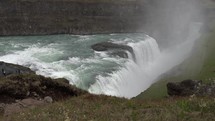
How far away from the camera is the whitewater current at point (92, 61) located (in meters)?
34.3

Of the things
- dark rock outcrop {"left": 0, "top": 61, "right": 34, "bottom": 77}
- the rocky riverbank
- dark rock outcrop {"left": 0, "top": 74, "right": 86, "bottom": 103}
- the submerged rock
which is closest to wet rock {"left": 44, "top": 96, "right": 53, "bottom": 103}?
the rocky riverbank

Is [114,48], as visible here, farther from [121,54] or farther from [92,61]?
[92,61]

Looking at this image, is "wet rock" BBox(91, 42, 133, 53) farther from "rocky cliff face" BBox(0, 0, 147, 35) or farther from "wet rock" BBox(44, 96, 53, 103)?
"wet rock" BBox(44, 96, 53, 103)

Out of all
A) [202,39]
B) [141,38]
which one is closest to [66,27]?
[141,38]

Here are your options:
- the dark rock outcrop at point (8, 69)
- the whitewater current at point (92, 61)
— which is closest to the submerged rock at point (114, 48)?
the whitewater current at point (92, 61)

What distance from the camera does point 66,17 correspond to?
66.0 m

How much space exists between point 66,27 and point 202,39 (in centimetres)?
2388

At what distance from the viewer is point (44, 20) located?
62.9 metres

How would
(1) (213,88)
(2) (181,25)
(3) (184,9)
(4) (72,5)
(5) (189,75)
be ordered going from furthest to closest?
(3) (184,9) < (2) (181,25) < (4) (72,5) < (5) (189,75) < (1) (213,88)

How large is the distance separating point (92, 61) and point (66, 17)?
26.4 meters

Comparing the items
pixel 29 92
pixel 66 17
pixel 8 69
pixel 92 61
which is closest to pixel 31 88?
pixel 29 92

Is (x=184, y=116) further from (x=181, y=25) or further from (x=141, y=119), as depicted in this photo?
(x=181, y=25)

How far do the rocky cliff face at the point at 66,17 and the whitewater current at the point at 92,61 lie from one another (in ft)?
9.69

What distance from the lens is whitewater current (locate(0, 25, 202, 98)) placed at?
34.3 meters
